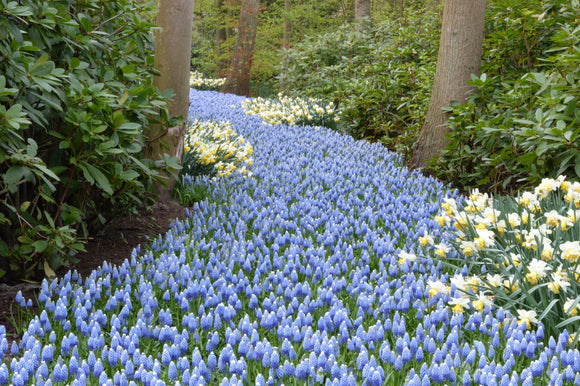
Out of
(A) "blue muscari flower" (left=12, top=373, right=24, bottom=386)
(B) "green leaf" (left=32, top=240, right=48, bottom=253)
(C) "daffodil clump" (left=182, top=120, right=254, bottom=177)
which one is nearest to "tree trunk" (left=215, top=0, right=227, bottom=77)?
(C) "daffodil clump" (left=182, top=120, right=254, bottom=177)

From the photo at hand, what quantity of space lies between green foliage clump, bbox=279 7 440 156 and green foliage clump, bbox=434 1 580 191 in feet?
4.39

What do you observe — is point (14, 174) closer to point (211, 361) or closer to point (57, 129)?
point (57, 129)

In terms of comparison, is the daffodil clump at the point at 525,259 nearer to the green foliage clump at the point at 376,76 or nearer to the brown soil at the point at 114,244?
Answer: the brown soil at the point at 114,244

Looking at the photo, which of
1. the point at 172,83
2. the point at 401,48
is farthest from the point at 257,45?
the point at 172,83

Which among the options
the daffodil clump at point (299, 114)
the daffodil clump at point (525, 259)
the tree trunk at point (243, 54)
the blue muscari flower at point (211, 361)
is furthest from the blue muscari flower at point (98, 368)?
the tree trunk at point (243, 54)

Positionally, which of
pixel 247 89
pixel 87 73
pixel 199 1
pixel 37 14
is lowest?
pixel 247 89

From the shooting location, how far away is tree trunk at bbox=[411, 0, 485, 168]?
232 inches

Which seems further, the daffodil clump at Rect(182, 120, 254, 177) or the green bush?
the daffodil clump at Rect(182, 120, 254, 177)

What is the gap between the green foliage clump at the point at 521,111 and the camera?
175 inches

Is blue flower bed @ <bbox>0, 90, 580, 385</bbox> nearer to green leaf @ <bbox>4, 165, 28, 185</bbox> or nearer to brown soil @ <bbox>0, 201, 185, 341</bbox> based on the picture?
brown soil @ <bbox>0, 201, 185, 341</bbox>

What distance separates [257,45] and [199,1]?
2.89m

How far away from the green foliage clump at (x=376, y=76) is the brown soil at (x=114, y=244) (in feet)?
12.0

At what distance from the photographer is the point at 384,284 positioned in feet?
9.72

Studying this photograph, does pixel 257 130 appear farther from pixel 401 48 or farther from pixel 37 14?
pixel 37 14
